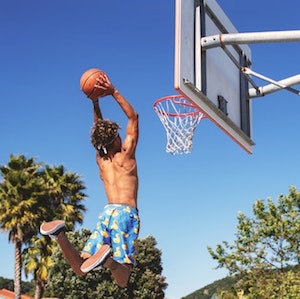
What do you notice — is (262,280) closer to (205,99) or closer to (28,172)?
(28,172)

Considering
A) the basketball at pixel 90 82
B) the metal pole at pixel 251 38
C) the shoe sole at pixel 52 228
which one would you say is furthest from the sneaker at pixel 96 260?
the metal pole at pixel 251 38

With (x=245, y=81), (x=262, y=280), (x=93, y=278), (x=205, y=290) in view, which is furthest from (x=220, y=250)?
(x=205, y=290)

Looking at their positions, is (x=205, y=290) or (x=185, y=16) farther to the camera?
(x=205, y=290)

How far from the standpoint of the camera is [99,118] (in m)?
7.77

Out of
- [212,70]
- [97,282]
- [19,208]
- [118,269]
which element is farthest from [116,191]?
[97,282]

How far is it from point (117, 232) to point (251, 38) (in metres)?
2.63

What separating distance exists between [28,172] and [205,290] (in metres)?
54.0

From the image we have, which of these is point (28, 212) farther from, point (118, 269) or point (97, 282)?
point (118, 269)

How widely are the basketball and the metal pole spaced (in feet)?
4.28

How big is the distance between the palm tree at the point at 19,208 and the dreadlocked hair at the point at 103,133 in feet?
71.4

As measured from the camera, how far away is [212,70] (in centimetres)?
795

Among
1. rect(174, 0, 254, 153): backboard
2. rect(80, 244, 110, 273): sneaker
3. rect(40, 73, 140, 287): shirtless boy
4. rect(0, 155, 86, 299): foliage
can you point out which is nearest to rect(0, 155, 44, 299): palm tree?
rect(0, 155, 86, 299): foliage

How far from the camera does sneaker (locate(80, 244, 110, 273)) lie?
6730 millimetres

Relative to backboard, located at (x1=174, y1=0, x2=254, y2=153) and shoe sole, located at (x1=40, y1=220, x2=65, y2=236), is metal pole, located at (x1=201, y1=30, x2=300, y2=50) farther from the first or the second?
shoe sole, located at (x1=40, y1=220, x2=65, y2=236)
